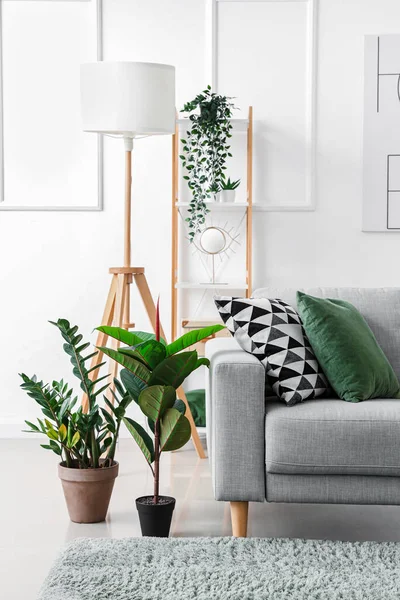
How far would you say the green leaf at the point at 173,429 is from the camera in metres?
2.61

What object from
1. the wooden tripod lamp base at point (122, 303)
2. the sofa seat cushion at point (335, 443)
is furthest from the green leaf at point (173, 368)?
the wooden tripod lamp base at point (122, 303)

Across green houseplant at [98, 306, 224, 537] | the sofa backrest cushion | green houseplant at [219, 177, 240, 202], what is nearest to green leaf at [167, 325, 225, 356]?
green houseplant at [98, 306, 224, 537]

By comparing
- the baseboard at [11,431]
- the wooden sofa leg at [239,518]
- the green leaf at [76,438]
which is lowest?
the baseboard at [11,431]

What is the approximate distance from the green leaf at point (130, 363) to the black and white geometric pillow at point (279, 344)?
→ 1.26ft

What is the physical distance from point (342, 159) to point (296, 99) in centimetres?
43

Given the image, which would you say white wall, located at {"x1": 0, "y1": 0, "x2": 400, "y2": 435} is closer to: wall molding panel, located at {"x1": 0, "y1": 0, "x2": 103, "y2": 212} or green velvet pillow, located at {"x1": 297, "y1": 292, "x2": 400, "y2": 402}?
wall molding panel, located at {"x1": 0, "y1": 0, "x2": 103, "y2": 212}

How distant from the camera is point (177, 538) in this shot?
103 inches

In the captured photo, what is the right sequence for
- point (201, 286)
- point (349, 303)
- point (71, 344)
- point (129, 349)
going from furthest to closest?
1. point (201, 286)
2. point (349, 303)
3. point (71, 344)
4. point (129, 349)

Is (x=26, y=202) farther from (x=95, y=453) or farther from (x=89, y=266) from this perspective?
(x=95, y=453)


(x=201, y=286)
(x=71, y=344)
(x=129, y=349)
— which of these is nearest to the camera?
(x=129, y=349)

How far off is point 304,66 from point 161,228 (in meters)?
1.21

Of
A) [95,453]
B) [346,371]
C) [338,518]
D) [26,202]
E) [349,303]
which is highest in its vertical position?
[26,202]

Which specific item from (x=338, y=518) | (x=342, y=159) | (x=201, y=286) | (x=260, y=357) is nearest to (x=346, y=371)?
(x=260, y=357)

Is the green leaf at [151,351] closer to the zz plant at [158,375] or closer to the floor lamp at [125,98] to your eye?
the zz plant at [158,375]
